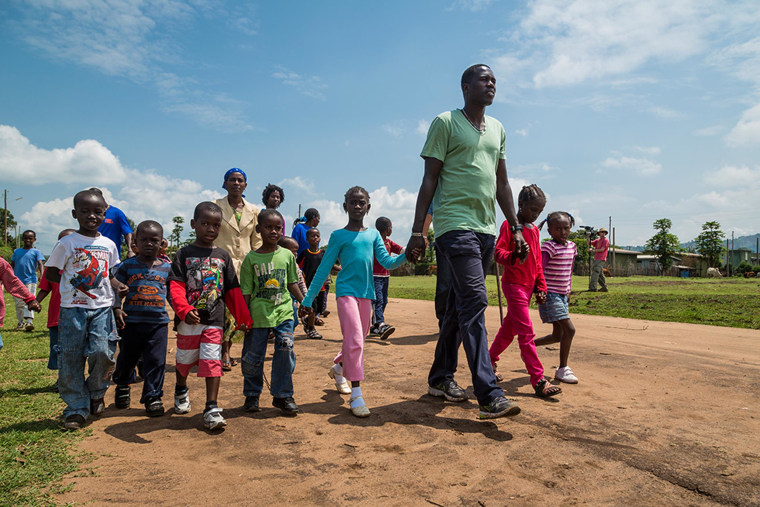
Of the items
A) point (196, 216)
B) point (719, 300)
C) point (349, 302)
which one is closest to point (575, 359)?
point (349, 302)

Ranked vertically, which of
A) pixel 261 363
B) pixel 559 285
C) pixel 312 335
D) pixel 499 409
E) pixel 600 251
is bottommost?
Result: pixel 312 335

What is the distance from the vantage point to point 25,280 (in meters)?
10.7

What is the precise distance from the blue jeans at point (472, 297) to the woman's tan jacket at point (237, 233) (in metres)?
2.63

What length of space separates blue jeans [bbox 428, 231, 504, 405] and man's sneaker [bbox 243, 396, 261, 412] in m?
1.71

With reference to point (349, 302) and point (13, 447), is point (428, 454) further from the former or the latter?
point (13, 447)

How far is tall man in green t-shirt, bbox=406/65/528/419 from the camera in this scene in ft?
12.3

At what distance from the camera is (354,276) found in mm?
4195

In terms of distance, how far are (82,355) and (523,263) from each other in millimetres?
3746

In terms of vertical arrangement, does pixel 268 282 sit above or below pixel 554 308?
above

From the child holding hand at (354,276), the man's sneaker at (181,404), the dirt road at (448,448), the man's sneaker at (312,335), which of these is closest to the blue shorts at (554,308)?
the dirt road at (448,448)

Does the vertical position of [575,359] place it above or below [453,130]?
below

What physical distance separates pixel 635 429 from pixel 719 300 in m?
11.6

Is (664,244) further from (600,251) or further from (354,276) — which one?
(354,276)

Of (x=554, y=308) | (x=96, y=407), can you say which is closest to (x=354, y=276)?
(x=554, y=308)
